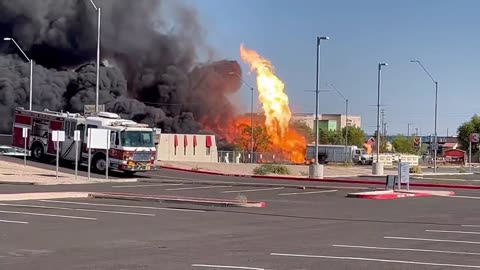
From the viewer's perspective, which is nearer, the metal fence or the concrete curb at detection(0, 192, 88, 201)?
the concrete curb at detection(0, 192, 88, 201)

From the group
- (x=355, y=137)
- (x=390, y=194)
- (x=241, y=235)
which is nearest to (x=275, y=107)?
(x=390, y=194)

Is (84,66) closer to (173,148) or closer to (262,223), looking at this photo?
(173,148)

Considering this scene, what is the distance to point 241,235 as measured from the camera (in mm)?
14711

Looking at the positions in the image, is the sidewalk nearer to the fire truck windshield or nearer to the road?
the fire truck windshield

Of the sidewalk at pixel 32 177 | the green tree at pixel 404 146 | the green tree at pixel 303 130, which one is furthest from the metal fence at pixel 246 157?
the green tree at pixel 404 146

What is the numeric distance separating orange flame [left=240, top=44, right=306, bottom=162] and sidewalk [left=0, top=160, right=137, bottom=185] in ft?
104

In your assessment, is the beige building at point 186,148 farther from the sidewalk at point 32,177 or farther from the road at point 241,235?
the road at point 241,235

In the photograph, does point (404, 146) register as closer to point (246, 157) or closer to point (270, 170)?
point (246, 157)

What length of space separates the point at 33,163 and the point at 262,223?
85.6 feet

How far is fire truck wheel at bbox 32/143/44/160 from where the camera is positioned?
41.4 metres

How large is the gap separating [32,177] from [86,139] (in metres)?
4.98

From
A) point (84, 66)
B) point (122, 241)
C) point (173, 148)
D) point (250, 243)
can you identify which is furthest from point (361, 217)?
point (84, 66)

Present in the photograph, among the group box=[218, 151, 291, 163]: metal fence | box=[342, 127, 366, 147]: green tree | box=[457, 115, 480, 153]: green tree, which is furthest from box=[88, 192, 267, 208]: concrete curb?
box=[342, 127, 366, 147]: green tree

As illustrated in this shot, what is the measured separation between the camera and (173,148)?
224ft
